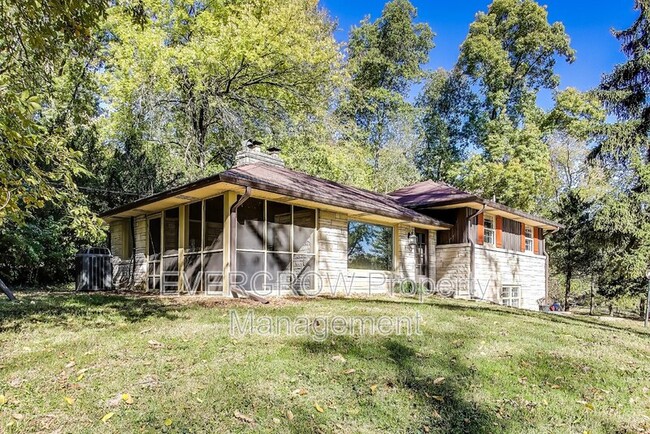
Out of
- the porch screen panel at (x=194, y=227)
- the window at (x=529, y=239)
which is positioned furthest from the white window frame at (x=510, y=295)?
the porch screen panel at (x=194, y=227)

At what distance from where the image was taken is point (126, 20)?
14875 mm

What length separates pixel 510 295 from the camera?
16.4m

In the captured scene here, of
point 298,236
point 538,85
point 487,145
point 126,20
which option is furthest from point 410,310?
point 538,85

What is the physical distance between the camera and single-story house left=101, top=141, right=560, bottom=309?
30.7ft

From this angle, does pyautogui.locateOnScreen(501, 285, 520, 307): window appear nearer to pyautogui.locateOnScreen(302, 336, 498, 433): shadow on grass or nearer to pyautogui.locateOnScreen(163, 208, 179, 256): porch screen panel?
pyautogui.locateOnScreen(163, 208, 179, 256): porch screen panel

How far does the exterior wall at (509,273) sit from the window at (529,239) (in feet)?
0.93

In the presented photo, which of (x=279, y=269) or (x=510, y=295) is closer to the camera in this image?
(x=279, y=269)

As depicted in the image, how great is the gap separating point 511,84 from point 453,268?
53.9 ft

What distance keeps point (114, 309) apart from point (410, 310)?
16.6 feet

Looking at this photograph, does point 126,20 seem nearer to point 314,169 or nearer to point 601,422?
point 314,169

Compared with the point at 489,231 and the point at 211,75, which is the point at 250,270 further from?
the point at 489,231

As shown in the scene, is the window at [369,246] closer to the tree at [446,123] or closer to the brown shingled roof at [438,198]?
the brown shingled roof at [438,198]

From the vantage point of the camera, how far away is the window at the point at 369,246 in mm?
11828

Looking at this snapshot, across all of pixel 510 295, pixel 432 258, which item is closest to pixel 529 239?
pixel 510 295
